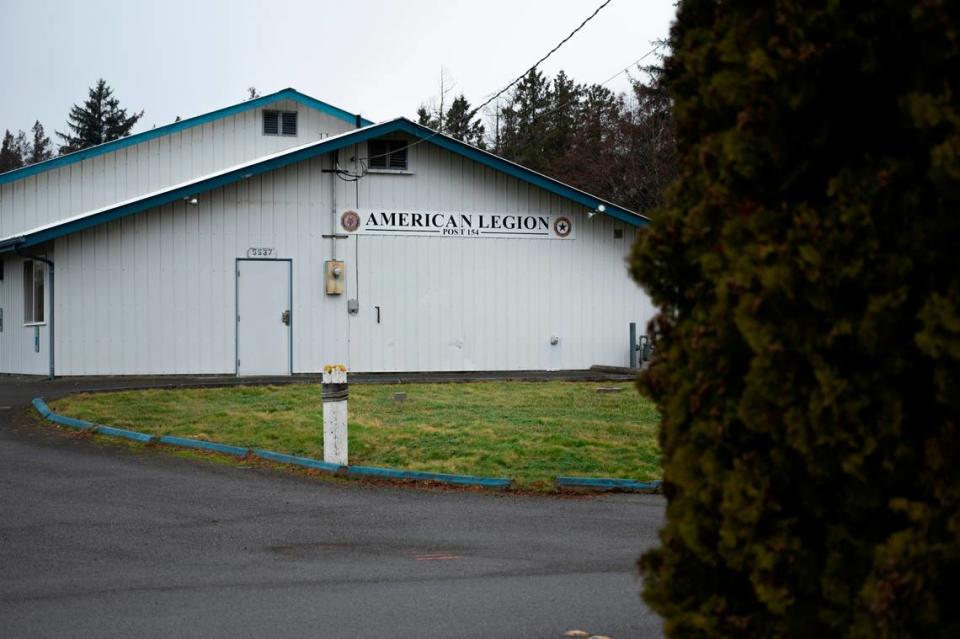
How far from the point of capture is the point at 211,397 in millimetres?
19391

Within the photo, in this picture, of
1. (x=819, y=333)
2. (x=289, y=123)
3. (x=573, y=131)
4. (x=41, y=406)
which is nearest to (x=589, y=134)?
(x=573, y=131)

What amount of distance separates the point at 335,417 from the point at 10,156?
102210 mm

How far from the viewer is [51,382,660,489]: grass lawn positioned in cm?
1291

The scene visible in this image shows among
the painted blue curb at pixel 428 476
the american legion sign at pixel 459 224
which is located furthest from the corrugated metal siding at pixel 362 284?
the painted blue curb at pixel 428 476

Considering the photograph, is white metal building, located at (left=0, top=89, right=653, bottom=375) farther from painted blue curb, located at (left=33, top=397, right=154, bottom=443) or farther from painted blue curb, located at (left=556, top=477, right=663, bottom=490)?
painted blue curb, located at (left=556, top=477, right=663, bottom=490)

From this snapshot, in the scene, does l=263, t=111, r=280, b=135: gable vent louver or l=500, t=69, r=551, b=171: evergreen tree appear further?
l=500, t=69, r=551, b=171: evergreen tree

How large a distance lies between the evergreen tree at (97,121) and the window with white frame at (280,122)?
182 ft

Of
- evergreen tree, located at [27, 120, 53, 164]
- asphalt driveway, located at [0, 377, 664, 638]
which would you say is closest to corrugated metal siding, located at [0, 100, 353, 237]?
asphalt driveway, located at [0, 377, 664, 638]

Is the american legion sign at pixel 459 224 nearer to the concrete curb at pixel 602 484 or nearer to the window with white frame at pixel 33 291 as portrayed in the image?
the window with white frame at pixel 33 291

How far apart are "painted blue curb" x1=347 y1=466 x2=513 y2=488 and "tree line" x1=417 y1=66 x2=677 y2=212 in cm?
2839

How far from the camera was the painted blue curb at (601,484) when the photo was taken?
12.0m

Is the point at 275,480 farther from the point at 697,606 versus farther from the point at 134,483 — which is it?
the point at 697,606

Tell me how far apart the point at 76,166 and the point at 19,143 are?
100 metres

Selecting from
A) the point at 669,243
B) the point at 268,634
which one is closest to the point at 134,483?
the point at 268,634
